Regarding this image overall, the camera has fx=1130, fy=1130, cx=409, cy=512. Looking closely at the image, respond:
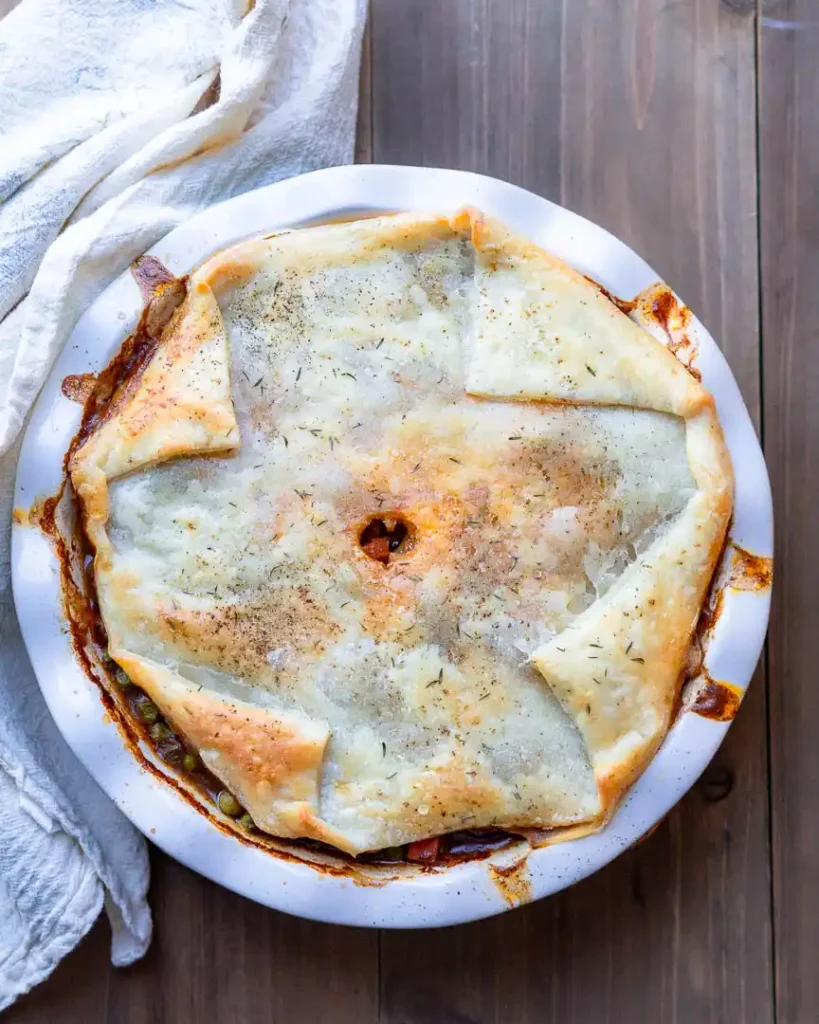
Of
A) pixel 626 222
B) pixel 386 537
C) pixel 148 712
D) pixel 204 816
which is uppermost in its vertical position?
pixel 626 222

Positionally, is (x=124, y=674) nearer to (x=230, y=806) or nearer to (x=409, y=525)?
(x=230, y=806)

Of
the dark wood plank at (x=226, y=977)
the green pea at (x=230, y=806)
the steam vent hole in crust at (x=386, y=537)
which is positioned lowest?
the dark wood plank at (x=226, y=977)

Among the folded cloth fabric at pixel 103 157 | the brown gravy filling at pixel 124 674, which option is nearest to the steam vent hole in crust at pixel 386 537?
the brown gravy filling at pixel 124 674

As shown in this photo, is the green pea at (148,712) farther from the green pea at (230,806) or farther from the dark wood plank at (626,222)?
the dark wood plank at (626,222)

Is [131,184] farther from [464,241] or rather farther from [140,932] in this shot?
[140,932]

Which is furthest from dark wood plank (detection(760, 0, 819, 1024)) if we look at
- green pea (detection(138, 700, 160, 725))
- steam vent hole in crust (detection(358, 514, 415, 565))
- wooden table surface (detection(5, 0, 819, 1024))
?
green pea (detection(138, 700, 160, 725))

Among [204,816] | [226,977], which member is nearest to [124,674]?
[204,816]

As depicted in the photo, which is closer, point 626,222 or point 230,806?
point 230,806

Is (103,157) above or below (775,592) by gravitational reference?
above

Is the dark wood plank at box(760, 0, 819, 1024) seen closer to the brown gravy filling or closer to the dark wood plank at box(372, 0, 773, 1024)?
the dark wood plank at box(372, 0, 773, 1024)
